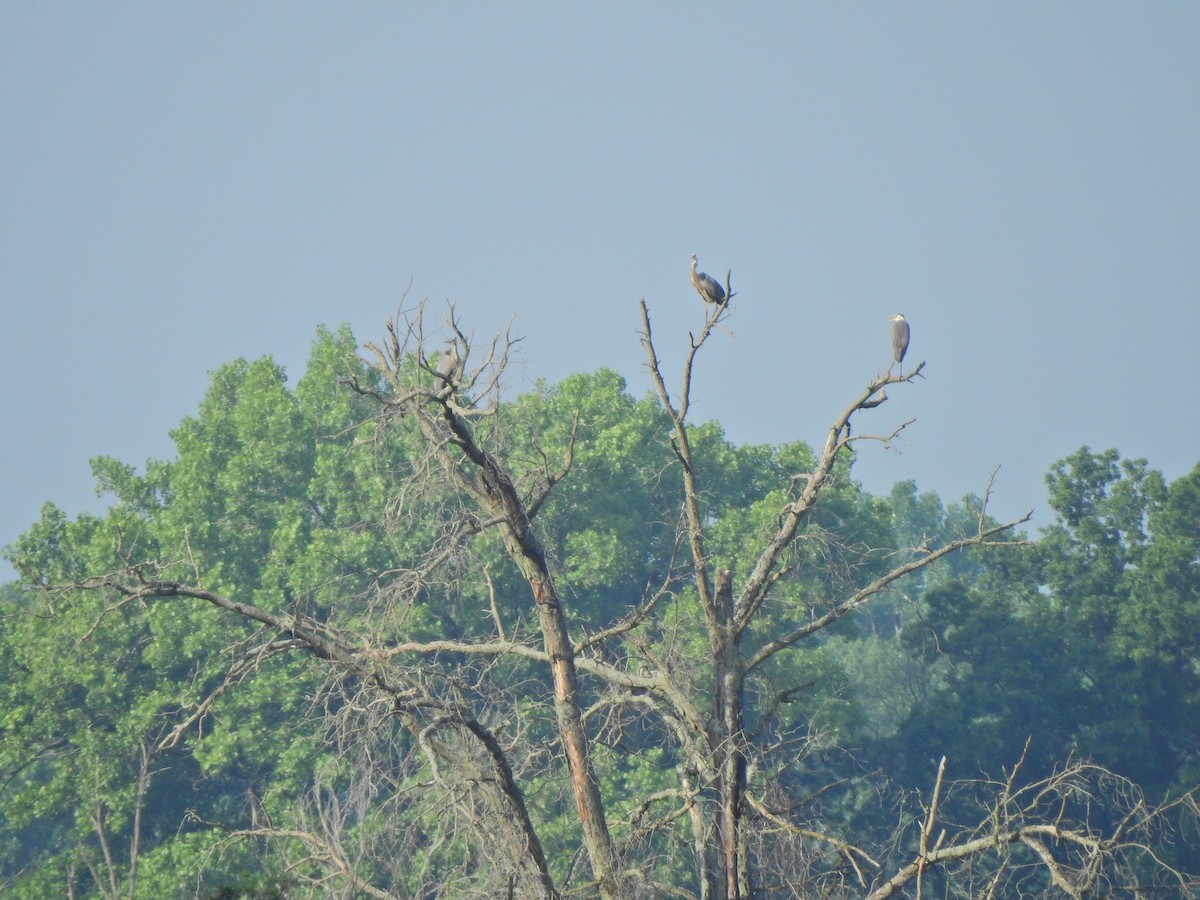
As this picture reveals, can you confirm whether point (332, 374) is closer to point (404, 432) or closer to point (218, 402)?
point (218, 402)

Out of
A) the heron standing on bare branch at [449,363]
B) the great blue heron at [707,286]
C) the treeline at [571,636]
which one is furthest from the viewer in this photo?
the treeline at [571,636]

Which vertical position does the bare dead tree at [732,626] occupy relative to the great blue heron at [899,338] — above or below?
below

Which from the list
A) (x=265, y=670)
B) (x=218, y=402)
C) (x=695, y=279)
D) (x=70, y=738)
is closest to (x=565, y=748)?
(x=695, y=279)

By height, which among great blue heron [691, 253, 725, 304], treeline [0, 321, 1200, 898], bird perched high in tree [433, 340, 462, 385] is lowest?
bird perched high in tree [433, 340, 462, 385]

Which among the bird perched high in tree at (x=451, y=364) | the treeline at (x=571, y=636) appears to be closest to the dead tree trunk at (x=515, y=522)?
the bird perched high in tree at (x=451, y=364)

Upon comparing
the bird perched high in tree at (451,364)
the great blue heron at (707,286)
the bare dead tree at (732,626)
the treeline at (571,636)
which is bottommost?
the bare dead tree at (732,626)

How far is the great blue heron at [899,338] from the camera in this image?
9930 mm

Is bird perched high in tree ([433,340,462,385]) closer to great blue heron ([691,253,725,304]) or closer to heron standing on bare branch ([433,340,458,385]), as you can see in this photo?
heron standing on bare branch ([433,340,458,385])

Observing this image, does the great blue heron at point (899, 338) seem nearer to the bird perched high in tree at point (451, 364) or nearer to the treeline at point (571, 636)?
the bird perched high in tree at point (451, 364)

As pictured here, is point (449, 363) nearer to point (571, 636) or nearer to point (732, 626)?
point (732, 626)

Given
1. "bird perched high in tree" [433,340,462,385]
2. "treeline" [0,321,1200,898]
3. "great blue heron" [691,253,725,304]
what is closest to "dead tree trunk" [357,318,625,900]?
"bird perched high in tree" [433,340,462,385]

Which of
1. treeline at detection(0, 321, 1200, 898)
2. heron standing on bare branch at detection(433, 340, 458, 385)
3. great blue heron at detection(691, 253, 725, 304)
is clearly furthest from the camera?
treeline at detection(0, 321, 1200, 898)

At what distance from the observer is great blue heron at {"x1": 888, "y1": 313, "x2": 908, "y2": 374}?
993 cm

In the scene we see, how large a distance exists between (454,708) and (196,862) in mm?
13305
